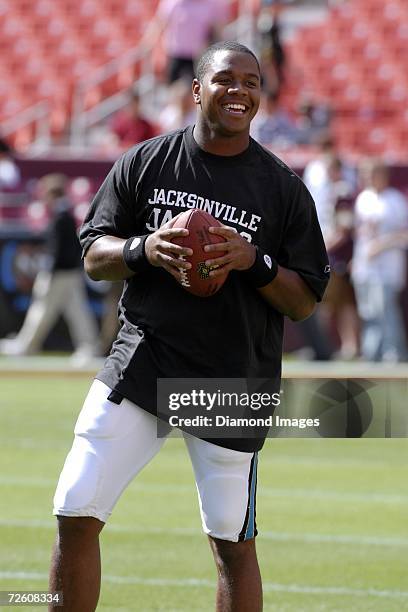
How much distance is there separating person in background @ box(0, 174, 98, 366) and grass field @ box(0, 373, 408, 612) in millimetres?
5290

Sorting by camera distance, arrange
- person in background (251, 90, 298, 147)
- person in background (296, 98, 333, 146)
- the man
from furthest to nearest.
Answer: person in background (296, 98, 333, 146)
person in background (251, 90, 298, 147)
the man

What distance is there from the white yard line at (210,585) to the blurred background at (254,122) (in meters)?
10.1

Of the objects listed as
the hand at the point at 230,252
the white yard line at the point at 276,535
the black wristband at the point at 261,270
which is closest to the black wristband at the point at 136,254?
the hand at the point at 230,252

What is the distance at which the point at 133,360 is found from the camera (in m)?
4.94

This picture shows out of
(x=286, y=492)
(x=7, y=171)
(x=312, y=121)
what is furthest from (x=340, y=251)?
(x=286, y=492)

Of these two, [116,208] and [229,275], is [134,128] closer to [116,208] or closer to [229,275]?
[116,208]

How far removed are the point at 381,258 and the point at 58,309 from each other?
153 inches

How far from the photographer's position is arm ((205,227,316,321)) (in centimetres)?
469

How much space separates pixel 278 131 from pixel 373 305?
141 inches

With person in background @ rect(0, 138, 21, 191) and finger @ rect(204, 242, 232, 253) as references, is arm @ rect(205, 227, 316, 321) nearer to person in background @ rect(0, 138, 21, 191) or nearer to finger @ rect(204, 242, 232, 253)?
finger @ rect(204, 242, 232, 253)

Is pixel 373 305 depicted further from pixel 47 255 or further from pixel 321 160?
pixel 47 255

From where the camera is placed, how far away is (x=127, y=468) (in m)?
4.82

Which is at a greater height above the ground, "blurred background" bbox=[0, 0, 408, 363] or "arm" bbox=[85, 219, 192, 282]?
"blurred background" bbox=[0, 0, 408, 363]

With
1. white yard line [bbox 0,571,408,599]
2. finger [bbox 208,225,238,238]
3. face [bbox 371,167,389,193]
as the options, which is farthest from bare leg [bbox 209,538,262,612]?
face [bbox 371,167,389,193]
